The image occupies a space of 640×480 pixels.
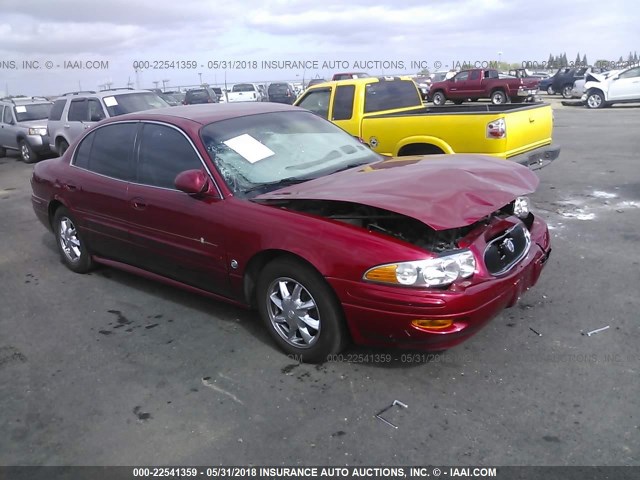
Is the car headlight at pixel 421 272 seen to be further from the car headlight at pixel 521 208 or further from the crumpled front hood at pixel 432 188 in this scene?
the car headlight at pixel 521 208

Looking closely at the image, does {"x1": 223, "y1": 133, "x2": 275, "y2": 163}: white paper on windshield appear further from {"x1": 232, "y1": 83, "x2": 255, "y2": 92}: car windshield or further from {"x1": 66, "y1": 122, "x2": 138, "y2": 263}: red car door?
{"x1": 232, "y1": 83, "x2": 255, "y2": 92}: car windshield

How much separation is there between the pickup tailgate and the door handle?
169 inches

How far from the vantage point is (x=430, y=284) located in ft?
10.1

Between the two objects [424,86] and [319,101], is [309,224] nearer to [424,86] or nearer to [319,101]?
[319,101]

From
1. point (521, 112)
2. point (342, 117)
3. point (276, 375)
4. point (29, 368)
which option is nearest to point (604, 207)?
point (521, 112)

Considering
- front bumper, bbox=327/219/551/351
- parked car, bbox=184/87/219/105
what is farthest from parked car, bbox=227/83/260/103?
front bumper, bbox=327/219/551/351

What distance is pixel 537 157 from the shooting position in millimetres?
7348

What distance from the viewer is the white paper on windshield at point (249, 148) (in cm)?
410

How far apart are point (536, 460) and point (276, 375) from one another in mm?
1580

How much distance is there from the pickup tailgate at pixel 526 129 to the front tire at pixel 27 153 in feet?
42.8

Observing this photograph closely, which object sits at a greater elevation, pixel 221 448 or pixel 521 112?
pixel 521 112

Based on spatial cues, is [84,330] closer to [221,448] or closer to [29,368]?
[29,368]

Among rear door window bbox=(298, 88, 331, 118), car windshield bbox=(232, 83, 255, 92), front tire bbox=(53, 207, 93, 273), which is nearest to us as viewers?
front tire bbox=(53, 207, 93, 273)

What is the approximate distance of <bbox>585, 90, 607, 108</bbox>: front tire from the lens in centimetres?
2291
